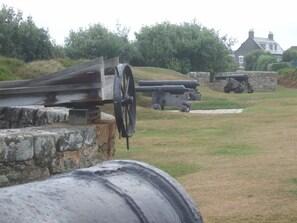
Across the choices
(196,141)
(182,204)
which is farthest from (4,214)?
(196,141)

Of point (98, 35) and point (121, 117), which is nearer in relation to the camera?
point (121, 117)

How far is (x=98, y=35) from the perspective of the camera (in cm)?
3847

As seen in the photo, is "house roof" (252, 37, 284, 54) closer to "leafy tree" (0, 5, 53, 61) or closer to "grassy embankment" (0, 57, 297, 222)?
"leafy tree" (0, 5, 53, 61)

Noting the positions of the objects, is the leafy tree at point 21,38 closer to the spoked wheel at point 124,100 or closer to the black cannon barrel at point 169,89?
the black cannon barrel at point 169,89

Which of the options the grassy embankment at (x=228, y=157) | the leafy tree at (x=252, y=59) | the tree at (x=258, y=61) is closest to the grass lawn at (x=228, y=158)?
the grassy embankment at (x=228, y=157)

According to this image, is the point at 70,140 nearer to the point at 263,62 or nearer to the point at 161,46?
the point at 161,46

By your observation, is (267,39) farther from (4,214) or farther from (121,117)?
(4,214)

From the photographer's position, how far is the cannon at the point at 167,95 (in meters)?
23.8

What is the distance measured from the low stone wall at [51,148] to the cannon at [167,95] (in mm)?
16128

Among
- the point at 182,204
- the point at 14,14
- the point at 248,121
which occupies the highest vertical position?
the point at 14,14

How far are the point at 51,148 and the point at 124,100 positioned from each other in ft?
6.49

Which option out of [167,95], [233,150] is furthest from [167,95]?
[233,150]

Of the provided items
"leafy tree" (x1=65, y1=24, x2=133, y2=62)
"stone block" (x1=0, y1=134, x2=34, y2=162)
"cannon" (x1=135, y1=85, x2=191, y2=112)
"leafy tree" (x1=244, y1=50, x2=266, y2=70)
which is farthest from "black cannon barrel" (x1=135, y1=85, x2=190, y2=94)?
"leafy tree" (x1=244, y1=50, x2=266, y2=70)

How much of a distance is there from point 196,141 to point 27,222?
471 inches
